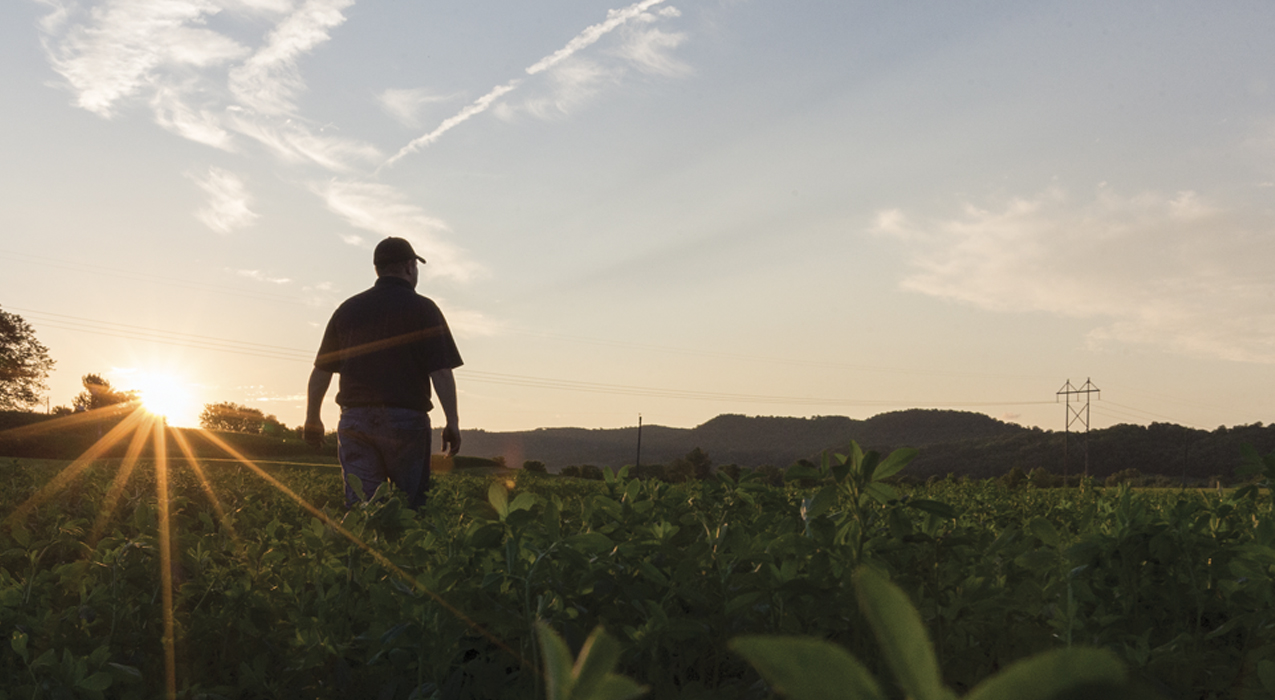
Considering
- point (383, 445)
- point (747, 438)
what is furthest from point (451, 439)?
point (747, 438)

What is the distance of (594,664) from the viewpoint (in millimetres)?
322

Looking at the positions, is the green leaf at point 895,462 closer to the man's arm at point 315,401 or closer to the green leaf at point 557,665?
the green leaf at point 557,665

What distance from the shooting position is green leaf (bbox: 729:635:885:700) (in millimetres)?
267

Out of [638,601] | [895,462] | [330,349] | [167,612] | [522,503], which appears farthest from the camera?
[330,349]

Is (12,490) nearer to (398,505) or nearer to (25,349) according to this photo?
(398,505)

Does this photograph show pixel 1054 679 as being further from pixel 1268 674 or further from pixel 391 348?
pixel 391 348

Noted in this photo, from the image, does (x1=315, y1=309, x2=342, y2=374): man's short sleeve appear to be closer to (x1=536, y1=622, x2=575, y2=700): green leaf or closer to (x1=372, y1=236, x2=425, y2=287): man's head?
(x1=372, y1=236, x2=425, y2=287): man's head

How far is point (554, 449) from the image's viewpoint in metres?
164

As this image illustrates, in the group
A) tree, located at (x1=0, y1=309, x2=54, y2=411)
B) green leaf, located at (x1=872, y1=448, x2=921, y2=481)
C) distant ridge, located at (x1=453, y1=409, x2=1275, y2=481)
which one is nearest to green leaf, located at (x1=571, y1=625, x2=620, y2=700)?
green leaf, located at (x1=872, y1=448, x2=921, y2=481)

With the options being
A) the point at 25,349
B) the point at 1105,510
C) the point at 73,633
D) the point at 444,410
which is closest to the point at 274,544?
the point at 73,633

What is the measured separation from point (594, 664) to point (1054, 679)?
0.16 meters

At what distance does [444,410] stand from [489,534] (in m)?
4.88

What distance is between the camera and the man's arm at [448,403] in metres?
6.23

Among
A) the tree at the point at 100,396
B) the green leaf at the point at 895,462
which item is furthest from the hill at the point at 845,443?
the tree at the point at 100,396
